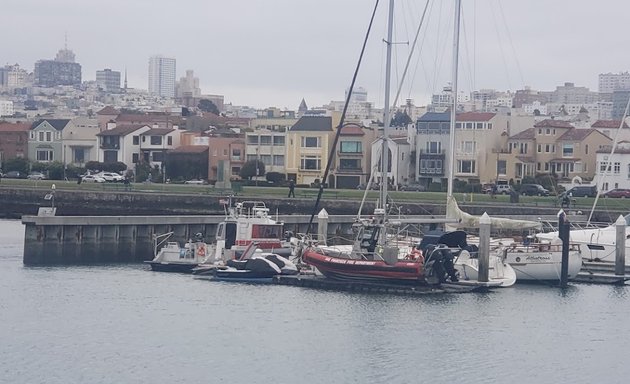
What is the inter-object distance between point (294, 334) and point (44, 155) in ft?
299

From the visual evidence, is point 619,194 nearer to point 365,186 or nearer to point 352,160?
point 365,186

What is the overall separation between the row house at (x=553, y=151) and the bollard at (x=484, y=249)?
61343 millimetres

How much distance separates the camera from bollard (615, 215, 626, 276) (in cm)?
5300

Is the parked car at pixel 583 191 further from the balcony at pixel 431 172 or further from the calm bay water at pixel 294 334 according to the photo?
the calm bay water at pixel 294 334

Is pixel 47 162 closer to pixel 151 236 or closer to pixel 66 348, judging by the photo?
→ pixel 151 236

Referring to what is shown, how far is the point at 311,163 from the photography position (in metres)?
114

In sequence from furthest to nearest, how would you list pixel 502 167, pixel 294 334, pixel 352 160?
pixel 352 160
pixel 502 167
pixel 294 334

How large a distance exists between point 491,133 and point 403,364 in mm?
75474

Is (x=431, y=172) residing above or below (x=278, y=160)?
below

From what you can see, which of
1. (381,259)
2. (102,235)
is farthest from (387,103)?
(102,235)

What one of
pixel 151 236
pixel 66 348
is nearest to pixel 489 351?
pixel 66 348

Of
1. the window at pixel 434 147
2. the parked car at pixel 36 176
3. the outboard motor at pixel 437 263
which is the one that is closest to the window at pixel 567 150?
the window at pixel 434 147

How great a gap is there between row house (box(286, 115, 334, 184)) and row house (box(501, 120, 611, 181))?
14.5 m

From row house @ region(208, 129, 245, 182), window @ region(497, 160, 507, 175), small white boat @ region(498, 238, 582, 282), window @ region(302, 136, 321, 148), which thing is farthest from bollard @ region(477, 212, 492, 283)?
row house @ region(208, 129, 245, 182)
